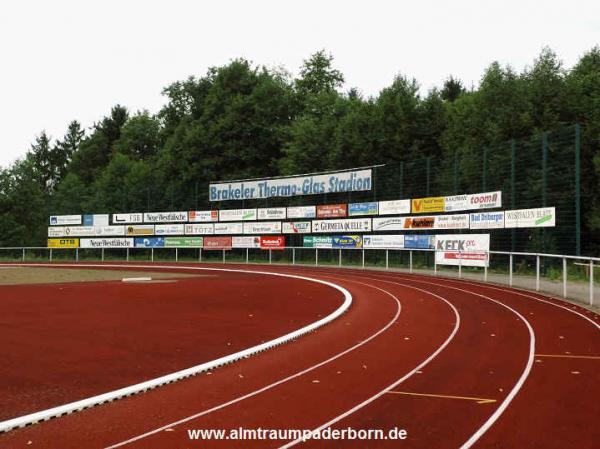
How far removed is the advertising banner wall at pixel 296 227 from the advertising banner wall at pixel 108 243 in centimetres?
1346

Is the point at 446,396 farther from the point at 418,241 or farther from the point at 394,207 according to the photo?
the point at 394,207

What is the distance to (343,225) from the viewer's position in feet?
117

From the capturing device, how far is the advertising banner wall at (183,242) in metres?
43.2

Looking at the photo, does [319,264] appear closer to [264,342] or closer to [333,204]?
[333,204]

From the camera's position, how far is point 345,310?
16.4m

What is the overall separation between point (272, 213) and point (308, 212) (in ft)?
9.35

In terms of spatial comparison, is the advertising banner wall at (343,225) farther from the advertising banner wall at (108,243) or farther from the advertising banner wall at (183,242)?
the advertising banner wall at (108,243)

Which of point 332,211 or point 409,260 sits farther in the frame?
point 332,211

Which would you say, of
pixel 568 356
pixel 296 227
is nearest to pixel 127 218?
pixel 296 227

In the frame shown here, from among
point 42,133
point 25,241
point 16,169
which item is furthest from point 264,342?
point 42,133

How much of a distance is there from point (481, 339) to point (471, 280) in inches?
560

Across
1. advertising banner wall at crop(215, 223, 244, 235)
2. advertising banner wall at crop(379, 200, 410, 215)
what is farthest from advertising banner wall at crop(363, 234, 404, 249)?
advertising banner wall at crop(215, 223, 244, 235)

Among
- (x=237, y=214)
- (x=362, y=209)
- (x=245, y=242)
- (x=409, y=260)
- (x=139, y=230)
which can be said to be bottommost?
(x=409, y=260)

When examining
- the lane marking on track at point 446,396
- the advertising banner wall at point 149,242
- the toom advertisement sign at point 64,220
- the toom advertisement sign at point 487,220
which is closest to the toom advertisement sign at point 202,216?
the advertising banner wall at point 149,242
